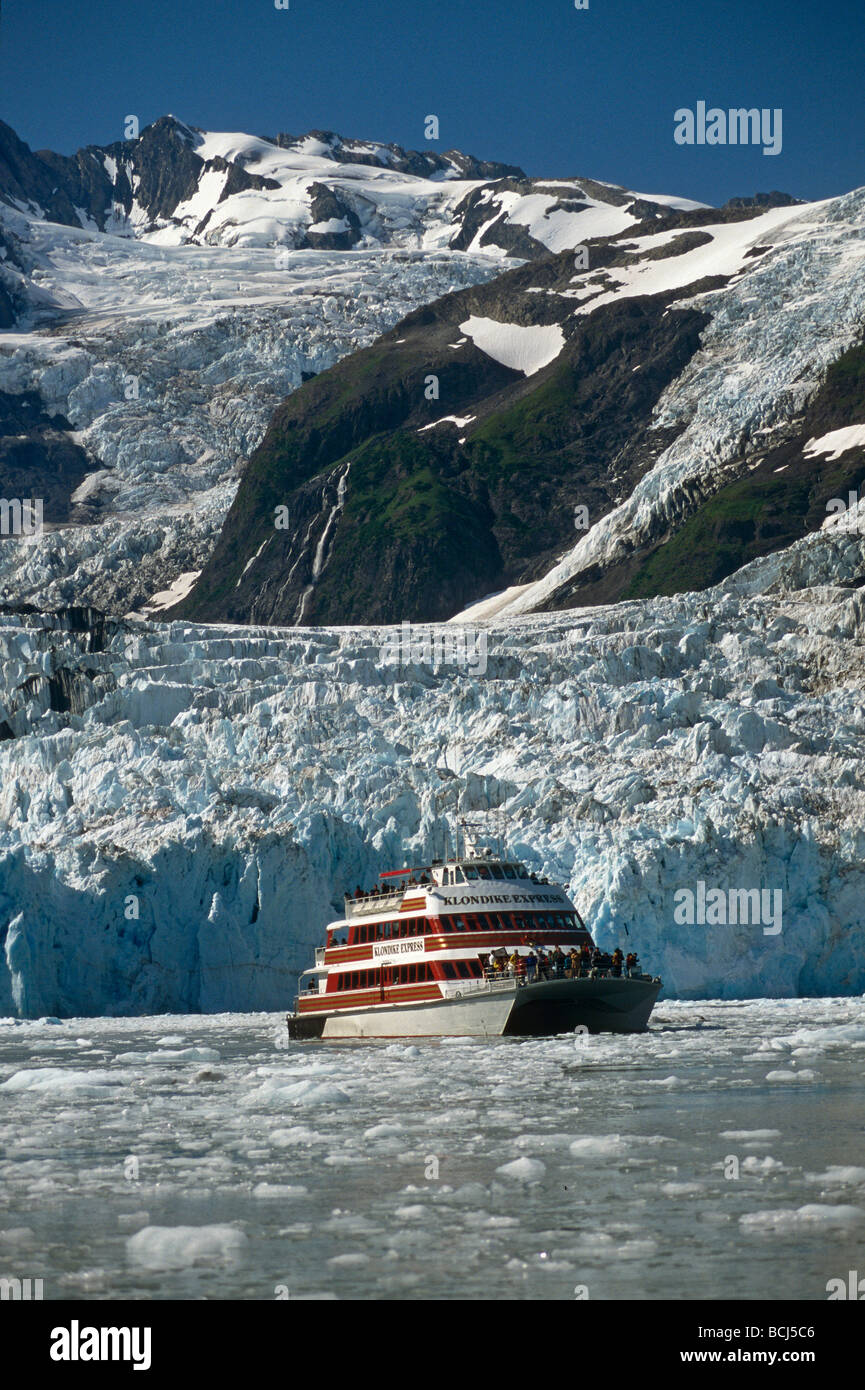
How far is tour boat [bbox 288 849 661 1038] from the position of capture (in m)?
38.8

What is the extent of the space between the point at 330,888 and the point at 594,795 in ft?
33.9

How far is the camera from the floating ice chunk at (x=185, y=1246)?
48.6 ft

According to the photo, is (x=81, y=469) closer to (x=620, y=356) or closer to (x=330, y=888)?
(x=620, y=356)

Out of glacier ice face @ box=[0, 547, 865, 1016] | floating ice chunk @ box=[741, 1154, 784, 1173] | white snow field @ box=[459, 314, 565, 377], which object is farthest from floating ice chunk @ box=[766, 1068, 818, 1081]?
white snow field @ box=[459, 314, 565, 377]

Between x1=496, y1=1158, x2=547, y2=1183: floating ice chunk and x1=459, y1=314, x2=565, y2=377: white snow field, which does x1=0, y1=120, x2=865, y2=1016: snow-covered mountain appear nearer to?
x1=459, y1=314, x2=565, y2=377: white snow field

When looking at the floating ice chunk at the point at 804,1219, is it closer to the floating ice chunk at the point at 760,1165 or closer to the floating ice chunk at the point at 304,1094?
the floating ice chunk at the point at 760,1165

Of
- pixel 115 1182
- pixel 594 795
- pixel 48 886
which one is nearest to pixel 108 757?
pixel 48 886

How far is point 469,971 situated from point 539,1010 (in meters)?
2.91

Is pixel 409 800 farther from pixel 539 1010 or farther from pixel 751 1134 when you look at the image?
pixel 751 1134

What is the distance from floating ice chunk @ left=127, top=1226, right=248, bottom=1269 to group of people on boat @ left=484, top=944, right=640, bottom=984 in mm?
23191

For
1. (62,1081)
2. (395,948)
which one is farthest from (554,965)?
(62,1081)

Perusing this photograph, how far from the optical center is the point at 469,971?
134 ft

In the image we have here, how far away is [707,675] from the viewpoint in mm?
67562

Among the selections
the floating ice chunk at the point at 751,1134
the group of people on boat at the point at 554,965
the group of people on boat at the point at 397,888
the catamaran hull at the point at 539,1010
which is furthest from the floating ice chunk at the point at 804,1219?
the group of people on boat at the point at 397,888
